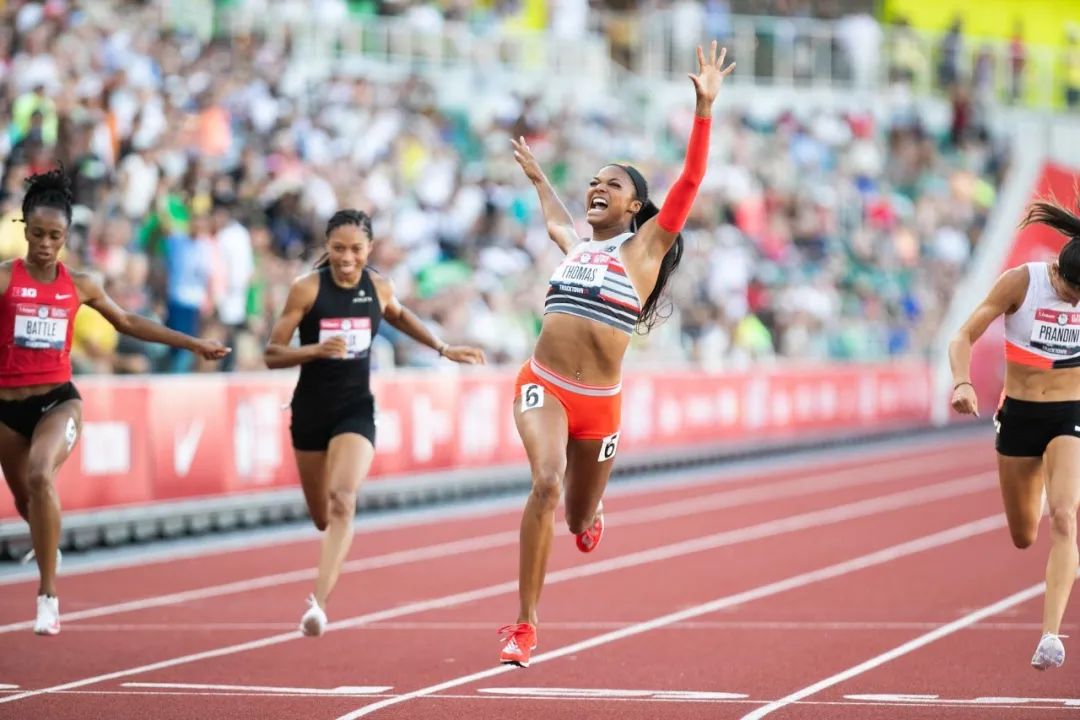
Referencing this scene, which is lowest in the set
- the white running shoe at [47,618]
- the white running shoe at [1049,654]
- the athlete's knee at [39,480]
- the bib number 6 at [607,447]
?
the white running shoe at [47,618]

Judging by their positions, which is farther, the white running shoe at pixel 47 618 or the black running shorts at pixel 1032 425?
the white running shoe at pixel 47 618

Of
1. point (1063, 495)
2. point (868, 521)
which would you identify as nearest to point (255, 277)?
point (868, 521)

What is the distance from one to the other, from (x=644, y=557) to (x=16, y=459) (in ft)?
23.2

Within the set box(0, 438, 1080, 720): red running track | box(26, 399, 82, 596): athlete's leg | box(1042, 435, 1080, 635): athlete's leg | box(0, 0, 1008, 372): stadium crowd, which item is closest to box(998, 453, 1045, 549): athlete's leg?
box(1042, 435, 1080, 635): athlete's leg

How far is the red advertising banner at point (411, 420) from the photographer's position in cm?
1633

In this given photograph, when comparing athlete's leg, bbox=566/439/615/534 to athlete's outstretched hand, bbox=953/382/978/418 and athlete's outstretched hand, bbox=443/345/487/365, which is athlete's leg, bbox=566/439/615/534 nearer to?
athlete's outstretched hand, bbox=443/345/487/365

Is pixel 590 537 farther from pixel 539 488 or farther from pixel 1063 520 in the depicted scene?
pixel 1063 520

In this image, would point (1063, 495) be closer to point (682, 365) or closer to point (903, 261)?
point (682, 365)

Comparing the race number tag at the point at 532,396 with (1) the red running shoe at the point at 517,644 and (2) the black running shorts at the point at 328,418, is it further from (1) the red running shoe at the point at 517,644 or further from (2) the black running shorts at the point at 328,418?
(2) the black running shorts at the point at 328,418

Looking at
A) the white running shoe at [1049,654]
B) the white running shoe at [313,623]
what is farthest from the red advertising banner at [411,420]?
the white running shoe at [1049,654]

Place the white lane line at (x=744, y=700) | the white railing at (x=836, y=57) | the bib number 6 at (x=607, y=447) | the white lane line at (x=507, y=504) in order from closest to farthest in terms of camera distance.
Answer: the white lane line at (x=744, y=700), the bib number 6 at (x=607, y=447), the white lane line at (x=507, y=504), the white railing at (x=836, y=57)

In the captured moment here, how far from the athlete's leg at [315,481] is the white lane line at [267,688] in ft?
5.79

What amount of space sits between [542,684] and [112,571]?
6254 mm

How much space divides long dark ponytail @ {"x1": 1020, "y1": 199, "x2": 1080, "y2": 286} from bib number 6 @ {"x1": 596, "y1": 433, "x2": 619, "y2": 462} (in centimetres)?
235
